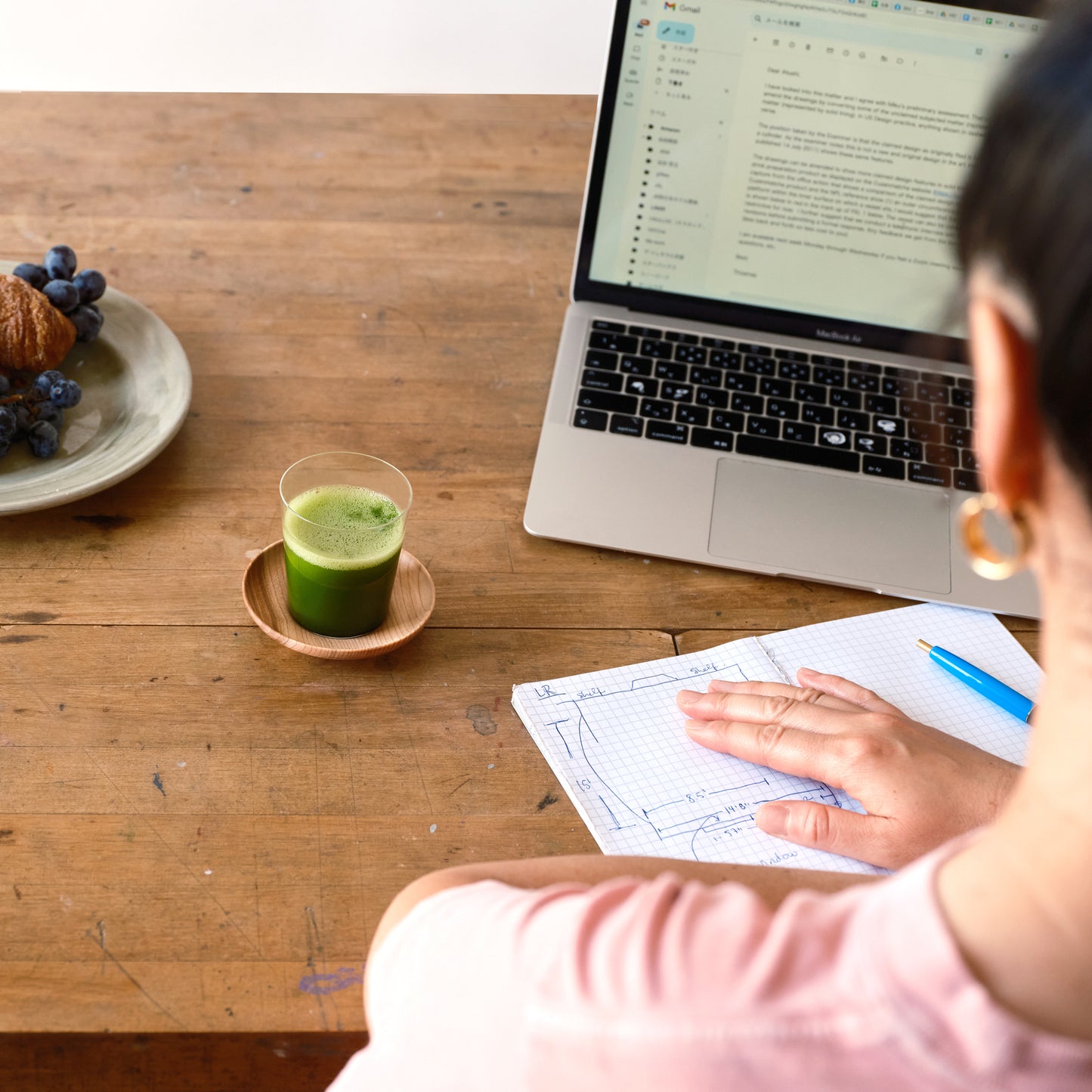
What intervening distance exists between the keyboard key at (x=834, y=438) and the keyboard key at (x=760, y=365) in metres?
0.08

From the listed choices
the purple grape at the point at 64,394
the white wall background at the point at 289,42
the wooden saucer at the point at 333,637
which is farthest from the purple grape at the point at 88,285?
the white wall background at the point at 289,42

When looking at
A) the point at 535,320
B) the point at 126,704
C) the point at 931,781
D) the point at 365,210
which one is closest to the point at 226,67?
the point at 365,210

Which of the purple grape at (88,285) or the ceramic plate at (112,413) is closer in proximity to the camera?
the ceramic plate at (112,413)

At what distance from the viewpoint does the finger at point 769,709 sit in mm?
792

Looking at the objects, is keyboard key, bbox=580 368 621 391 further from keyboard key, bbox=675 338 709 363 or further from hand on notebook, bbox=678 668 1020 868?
hand on notebook, bbox=678 668 1020 868

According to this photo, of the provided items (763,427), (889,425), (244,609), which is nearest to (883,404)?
(889,425)

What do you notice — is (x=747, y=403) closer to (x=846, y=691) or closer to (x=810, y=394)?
(x=810, y=394)

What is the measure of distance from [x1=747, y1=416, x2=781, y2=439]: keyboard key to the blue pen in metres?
0.26

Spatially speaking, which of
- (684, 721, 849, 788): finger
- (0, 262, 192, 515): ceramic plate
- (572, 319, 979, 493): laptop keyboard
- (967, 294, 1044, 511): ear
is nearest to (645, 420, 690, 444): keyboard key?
(572, 319, 979, 493): laptop keyboard

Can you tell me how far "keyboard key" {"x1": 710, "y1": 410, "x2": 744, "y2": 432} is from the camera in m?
1.05

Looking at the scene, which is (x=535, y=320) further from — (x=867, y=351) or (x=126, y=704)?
(x=126, y=704)

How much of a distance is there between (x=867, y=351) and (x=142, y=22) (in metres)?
3.21

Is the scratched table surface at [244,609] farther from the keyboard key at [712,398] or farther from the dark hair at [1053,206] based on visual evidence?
the dark hair at [1053,206]

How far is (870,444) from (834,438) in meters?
0.04
